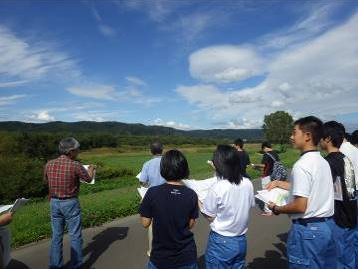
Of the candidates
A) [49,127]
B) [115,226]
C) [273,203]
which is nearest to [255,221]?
[115,226]

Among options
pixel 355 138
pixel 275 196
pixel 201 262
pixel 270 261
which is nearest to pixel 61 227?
pixel 201 262

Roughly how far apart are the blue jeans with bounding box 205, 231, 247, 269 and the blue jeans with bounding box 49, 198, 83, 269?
100 inches

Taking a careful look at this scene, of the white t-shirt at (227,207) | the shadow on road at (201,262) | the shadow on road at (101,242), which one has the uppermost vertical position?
the white t-shirt at (227,207)

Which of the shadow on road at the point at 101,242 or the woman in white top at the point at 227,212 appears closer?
the woman in white top at the point at 227,212

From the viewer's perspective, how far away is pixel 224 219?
3.62 meters

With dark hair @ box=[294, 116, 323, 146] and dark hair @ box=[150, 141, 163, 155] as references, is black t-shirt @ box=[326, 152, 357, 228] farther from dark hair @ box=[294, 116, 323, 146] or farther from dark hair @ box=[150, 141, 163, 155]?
dark hair @ box=[150, 141, 163, 155]

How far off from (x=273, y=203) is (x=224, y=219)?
57cm

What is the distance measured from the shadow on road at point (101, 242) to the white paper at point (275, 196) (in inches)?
136

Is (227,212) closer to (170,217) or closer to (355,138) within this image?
(170,217)

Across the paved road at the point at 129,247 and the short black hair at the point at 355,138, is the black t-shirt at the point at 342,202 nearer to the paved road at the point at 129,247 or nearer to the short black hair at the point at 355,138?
the short black hair at the point at 355,138

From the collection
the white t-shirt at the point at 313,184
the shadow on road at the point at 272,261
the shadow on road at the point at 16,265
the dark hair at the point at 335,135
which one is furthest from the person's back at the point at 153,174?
the white t-shirt at the point at 313,184

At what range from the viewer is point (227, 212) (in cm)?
361

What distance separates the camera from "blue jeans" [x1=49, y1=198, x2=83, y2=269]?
5.38 metres

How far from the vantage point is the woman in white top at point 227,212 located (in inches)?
141
